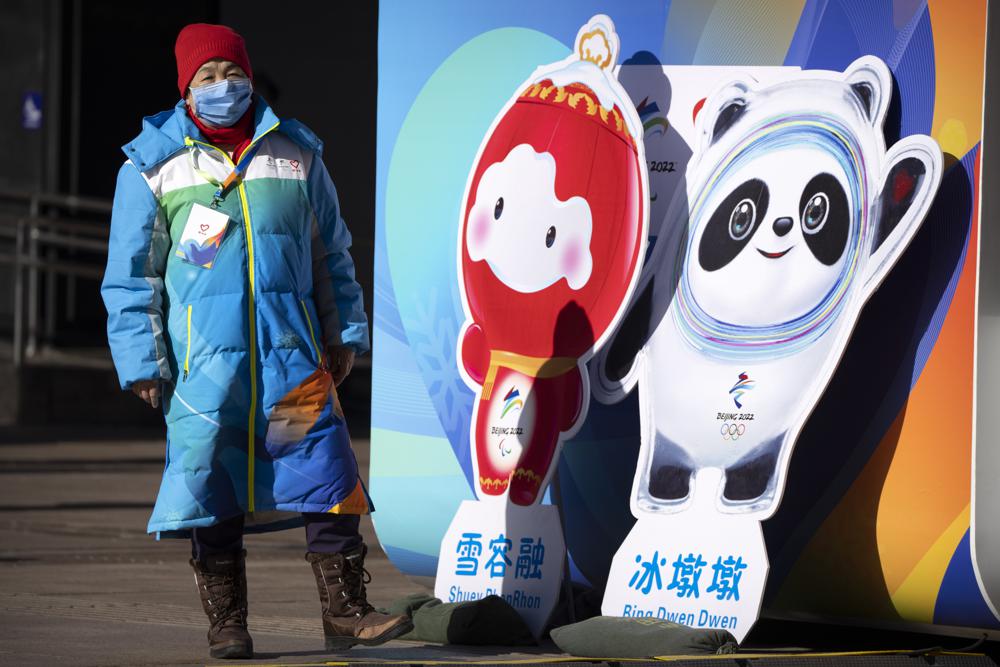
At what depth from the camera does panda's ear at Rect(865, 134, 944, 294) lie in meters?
4.73

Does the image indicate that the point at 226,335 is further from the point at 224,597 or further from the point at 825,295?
the point at 825,295

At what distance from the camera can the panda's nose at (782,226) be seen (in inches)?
199


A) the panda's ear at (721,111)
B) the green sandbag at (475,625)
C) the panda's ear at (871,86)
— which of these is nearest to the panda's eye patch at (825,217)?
the panda's ear at (871,86)

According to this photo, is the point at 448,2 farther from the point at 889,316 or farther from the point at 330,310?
the point at 889,316

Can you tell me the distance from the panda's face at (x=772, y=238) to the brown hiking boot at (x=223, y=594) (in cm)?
157

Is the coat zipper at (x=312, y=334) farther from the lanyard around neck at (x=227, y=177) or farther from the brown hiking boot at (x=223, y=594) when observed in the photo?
the brown hiking boot at (x=223, y=594)

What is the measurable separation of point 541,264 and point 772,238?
800mm

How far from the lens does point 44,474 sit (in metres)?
10.9

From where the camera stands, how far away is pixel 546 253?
18.1ft

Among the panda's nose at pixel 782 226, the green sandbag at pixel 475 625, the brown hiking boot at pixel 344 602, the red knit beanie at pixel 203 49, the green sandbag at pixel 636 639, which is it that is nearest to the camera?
the green sandbag at pixel 636 639

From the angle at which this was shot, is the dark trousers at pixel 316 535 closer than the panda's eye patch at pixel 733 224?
Yes

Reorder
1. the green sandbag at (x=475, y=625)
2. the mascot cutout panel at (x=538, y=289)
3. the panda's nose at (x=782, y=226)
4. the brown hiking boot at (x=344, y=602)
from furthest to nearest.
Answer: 1. the mascot cutout panel at (x=538, y=289)
2. the green sandbag at (x=475, y=625)
3. the panda's nose at (x=782, y=226)
4. the brown hiking boot at (x=344, y=602)

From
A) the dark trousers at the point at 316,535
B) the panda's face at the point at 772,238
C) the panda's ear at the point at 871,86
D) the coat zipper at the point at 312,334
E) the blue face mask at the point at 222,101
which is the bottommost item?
the dark trousers at the point at 316,535

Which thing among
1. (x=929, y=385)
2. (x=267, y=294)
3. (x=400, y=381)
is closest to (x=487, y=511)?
(x=400, y=381)
